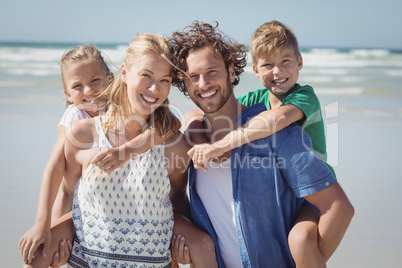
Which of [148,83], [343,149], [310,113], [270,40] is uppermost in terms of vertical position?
[270,40]

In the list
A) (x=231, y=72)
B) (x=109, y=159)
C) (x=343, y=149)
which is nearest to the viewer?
(x=109, y=159)

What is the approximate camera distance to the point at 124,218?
277 cm

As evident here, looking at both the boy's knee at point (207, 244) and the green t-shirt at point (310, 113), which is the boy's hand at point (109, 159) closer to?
the boy's knee at point (207, 244)

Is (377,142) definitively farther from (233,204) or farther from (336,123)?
(233,204)

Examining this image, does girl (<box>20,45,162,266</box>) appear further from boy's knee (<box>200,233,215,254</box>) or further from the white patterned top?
boy's knee (<box>200,233,215,254</box>)

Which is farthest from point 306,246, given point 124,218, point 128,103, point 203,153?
point 128,103

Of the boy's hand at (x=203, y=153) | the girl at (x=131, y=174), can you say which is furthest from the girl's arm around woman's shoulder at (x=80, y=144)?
the boy's hand at (x=203, y=153)

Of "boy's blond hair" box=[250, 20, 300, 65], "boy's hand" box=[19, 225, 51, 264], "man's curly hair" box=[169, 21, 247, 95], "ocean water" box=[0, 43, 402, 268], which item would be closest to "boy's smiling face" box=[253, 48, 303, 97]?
"boy's blond hair" box=[250, 20, 300, 65]

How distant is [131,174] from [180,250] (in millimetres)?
536

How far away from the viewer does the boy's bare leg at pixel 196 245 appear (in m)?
2.80

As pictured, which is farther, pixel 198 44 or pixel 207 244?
pixel 198 44

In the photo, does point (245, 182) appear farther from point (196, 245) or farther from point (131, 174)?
point (131, 174)

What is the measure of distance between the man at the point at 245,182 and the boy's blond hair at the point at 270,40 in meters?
0.28

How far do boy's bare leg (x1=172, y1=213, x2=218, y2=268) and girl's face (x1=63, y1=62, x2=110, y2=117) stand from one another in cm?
110
